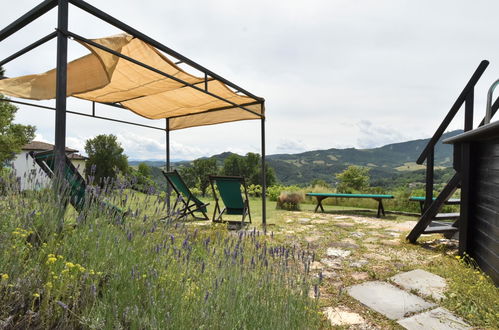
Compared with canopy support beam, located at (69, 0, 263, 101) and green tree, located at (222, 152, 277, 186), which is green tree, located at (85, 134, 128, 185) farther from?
canopy support beam, located at (69, 0, 263, 101)

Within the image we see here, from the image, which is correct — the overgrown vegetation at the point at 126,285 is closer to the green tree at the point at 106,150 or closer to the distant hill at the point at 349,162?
the green tree at the point at 106,150

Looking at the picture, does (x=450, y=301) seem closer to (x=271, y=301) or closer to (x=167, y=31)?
(x=271, y=301)

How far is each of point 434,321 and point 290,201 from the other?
651cm

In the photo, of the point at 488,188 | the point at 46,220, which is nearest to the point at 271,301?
the point at 46,220

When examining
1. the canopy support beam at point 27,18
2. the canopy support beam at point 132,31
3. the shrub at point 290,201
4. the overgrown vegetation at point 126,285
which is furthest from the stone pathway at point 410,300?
the shrub at point 290,201

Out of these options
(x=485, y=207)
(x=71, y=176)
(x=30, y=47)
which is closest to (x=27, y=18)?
(x=30, y=47)

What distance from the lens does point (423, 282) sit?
8.66 ft

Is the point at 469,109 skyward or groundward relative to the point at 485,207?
skyward

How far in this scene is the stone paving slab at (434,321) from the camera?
1883mm

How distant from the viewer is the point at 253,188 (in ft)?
41.8

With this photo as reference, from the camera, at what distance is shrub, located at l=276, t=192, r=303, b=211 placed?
8.39 m

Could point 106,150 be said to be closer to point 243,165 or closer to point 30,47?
point 243,165

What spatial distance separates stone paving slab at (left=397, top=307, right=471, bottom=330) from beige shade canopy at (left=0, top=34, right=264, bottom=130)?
347 centimetres

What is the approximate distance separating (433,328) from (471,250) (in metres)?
1.63
